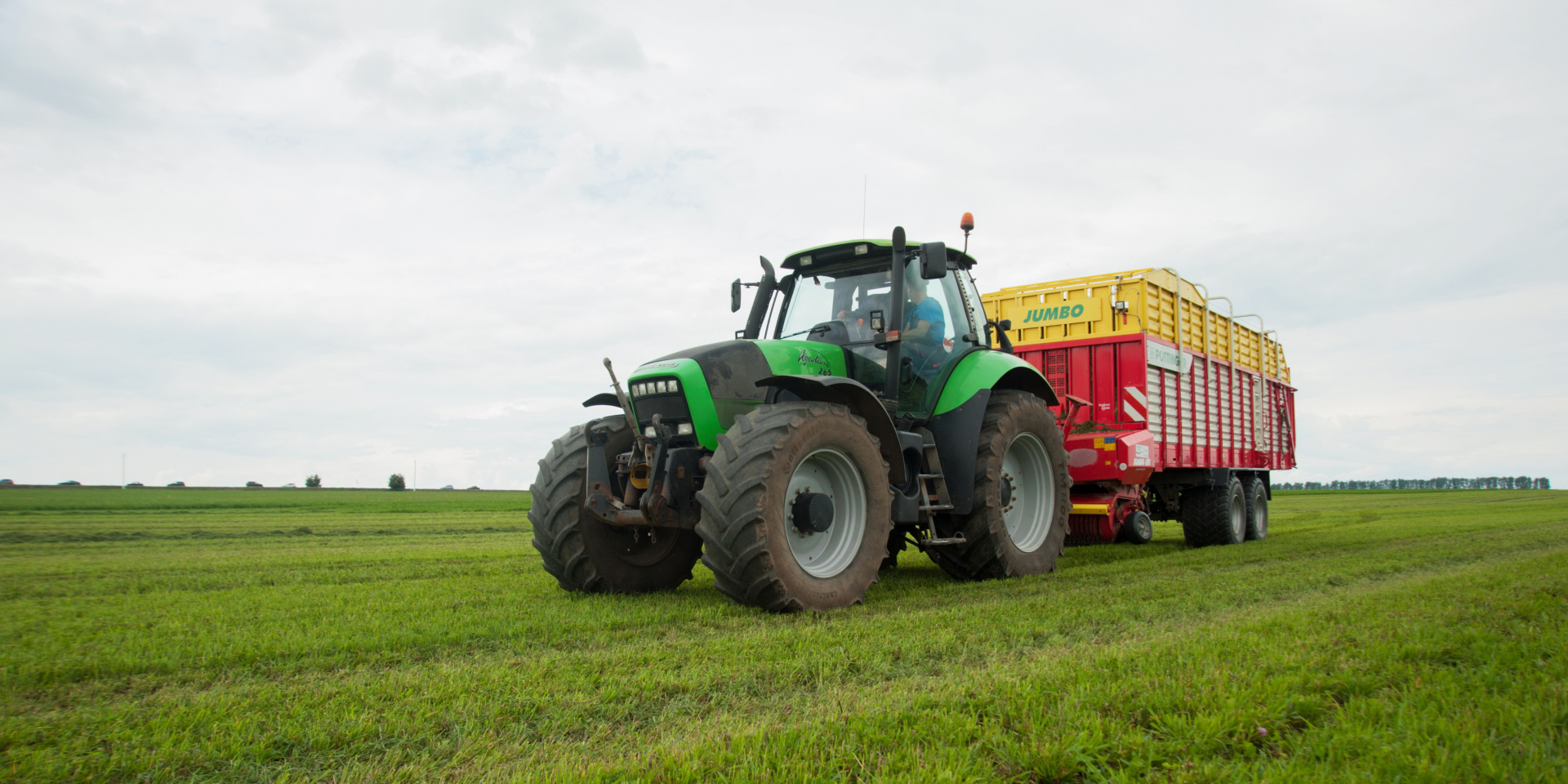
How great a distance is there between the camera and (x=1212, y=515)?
37.3 feet

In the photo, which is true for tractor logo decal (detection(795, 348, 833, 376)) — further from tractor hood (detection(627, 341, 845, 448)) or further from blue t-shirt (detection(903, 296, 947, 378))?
blue t-shirt (detection(903, 296, 947, 378))

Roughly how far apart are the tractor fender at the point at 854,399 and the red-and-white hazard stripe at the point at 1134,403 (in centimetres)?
491

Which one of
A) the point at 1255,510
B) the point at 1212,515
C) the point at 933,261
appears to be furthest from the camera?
the point at 1255,510

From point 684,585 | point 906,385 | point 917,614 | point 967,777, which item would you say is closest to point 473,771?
point 967,777

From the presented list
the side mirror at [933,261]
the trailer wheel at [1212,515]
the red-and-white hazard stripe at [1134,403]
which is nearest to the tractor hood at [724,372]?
the side mirror at [933,261]

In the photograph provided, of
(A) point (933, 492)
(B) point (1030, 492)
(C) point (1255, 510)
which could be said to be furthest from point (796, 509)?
(C) point (1255, 510)

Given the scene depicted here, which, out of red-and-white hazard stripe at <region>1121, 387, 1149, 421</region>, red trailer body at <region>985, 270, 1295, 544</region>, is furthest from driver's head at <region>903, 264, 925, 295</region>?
red-and-white hazard stripe at <region>1121, 387, 1149, 421</region>

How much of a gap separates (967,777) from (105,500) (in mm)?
35117

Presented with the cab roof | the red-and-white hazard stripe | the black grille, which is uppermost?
the cab roof

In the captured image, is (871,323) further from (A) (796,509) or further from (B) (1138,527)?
(B) (1138,527)

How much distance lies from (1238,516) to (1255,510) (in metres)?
1.11

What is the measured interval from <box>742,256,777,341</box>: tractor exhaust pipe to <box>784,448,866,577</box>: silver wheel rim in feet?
5.79

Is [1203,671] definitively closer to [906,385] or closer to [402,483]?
[906,385]

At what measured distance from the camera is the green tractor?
5.16 m
